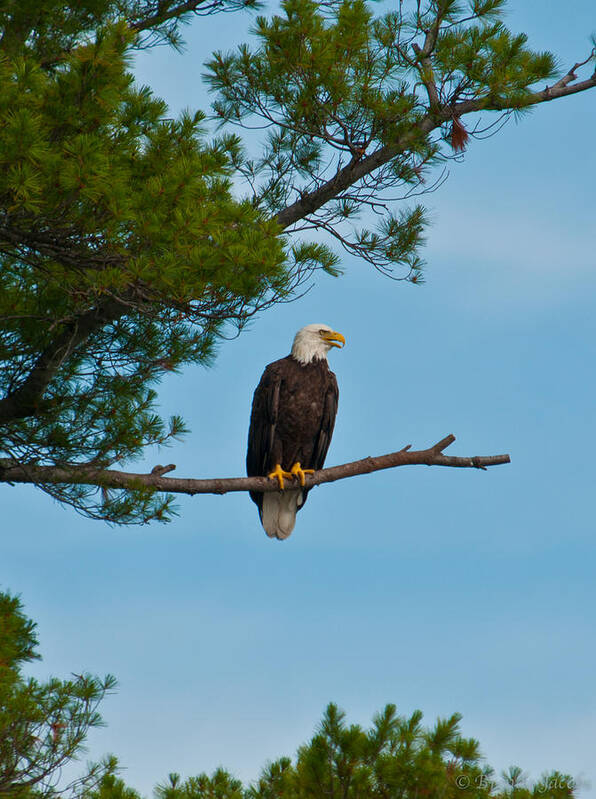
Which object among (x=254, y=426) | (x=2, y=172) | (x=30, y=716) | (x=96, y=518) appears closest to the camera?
(x=2, y=172)

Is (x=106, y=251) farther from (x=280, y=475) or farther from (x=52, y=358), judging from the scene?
(x=280, y=475)

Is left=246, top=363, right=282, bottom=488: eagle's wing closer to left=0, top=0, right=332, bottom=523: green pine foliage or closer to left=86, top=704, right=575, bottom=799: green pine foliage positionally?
left=0, top=0, right=332, bottom=523: green pine foliage

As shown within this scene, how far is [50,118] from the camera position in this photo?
454cm

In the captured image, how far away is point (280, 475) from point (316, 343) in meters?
1.12

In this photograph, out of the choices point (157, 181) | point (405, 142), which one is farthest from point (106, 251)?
point (405, 142)

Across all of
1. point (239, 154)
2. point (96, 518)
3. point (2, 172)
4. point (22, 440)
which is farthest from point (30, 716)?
point (239, 154)

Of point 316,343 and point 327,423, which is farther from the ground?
point 316,343

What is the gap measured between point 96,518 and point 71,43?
3287 millimetres

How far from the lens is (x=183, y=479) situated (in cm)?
547

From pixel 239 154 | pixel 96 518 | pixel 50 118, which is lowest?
pixel 96 518

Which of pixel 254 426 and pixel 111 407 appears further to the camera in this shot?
pixel 254 426

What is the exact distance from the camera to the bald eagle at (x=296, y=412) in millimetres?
6492

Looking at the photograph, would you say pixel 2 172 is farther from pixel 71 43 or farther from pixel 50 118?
pixel 71 43

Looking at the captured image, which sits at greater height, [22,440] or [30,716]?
[22,440]
